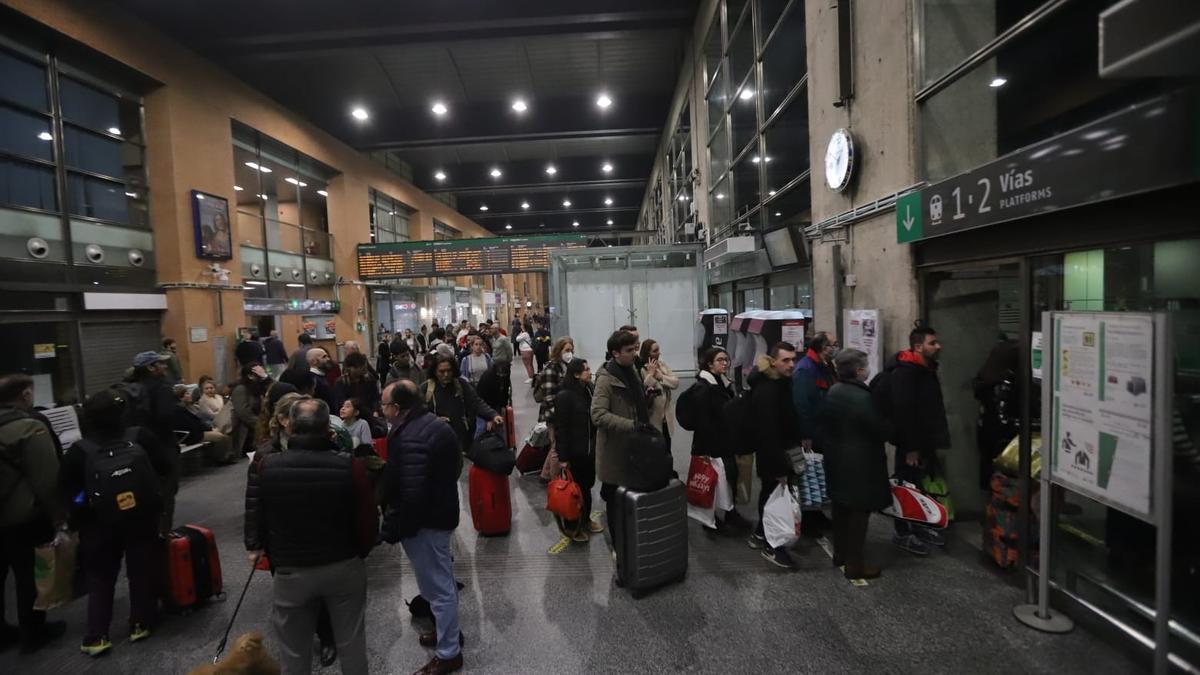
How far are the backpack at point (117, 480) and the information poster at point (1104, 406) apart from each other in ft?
16.5

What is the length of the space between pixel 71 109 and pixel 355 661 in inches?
423

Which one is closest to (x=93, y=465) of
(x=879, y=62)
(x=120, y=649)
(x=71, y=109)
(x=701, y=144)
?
(x=120, y=649)

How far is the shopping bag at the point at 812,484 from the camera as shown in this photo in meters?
4.05

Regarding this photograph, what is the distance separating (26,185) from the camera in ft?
24.8

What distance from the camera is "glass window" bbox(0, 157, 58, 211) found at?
7297 millimetres

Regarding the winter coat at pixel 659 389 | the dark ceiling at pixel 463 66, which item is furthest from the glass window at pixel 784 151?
the winter coat at pixel 659 389

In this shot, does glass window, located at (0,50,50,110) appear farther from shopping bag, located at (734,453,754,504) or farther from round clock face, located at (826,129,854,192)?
round clock face, located at (826,129,854,192)

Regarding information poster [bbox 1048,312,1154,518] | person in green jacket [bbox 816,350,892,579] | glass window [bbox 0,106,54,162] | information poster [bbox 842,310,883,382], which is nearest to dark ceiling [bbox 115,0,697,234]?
glass window [bbox 0,106,54,162]

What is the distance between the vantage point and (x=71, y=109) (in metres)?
8.31

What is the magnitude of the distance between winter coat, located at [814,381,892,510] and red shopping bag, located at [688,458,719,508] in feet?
3.29

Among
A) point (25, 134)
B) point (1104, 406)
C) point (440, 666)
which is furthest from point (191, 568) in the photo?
point (25, 134)

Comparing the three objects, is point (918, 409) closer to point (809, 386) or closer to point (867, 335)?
point (809, 386)

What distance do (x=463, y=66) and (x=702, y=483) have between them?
12.3 metres

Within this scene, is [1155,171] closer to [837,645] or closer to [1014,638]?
[1014,638]
